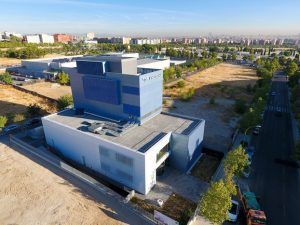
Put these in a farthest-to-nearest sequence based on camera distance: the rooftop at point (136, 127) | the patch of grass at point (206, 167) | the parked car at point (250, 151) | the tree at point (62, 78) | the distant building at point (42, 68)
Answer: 1. the distant building at point (42, 68)
2. the tree at point (62, 78)
3. the parked car at point (250, 151)
4. the patch of grass at point (206, 167)
5. the rooftop at point (136, 127)

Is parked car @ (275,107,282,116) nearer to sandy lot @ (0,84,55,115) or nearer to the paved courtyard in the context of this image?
the paved courtyard

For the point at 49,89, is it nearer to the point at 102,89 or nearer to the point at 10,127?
the point at 10,127

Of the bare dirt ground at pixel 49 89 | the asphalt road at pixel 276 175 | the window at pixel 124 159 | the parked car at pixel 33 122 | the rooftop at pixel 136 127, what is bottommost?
the asphalt road at pixel 276 175

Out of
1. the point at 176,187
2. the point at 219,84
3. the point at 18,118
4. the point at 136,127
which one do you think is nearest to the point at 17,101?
the point at 18,118

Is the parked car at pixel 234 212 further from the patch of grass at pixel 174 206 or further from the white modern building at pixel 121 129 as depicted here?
the white modern building at pixel 121 129

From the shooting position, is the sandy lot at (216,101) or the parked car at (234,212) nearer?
the parked car at (234,212)

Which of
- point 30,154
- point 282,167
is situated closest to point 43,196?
point 30,154

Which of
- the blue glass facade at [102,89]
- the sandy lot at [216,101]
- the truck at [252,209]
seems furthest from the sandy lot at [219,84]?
the truck at [252,209]
